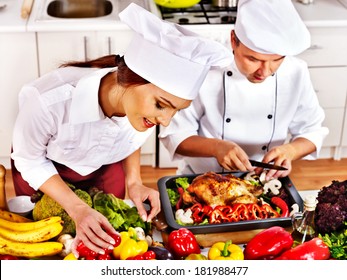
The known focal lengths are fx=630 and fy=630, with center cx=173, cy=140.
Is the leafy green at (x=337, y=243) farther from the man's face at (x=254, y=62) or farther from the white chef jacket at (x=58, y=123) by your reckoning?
the white chef jacket at (x=58, y=123)

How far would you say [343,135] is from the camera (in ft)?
9.62

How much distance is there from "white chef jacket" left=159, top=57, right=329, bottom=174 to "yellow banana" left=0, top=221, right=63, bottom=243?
0.54 m

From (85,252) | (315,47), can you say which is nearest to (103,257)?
(85,252)

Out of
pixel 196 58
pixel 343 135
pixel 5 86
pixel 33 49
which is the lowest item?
pixel 343 135

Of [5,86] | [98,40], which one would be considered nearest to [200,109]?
[98,40]

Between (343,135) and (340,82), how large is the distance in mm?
279

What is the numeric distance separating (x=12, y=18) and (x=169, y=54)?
1.50 metres

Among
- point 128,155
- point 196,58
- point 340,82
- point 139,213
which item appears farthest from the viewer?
point 340,82

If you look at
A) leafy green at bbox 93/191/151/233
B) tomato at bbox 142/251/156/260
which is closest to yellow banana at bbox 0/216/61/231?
leafy green at bbox 93/191/151/233

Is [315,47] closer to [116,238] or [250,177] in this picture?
[250,177]

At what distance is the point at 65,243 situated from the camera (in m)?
1.36

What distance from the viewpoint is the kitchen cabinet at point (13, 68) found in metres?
2.52

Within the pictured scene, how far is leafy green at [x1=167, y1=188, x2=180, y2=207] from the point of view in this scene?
5.13 feet
